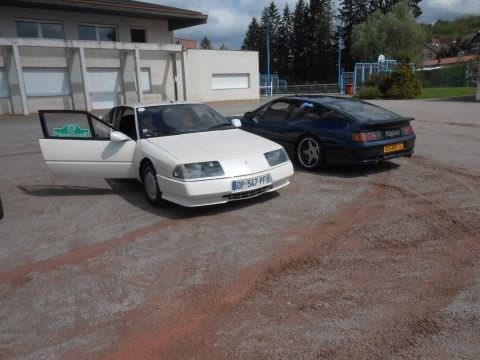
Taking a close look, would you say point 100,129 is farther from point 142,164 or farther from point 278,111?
point 278,111

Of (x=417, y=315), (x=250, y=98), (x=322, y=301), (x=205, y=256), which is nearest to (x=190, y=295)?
(x=205, y=256)

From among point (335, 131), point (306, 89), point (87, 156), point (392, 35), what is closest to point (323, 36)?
point (392, 35)

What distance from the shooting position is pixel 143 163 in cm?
600

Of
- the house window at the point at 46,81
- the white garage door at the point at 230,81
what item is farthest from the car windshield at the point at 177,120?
the white garage door at the point at 230,81

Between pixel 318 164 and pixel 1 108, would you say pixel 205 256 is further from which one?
pixel 1 108

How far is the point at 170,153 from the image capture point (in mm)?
5465

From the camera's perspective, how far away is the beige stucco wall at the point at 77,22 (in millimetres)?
22266

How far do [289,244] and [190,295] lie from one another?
1.34 metres

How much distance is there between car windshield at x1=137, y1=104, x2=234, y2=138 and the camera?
249 inches

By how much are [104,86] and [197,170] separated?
2240cm

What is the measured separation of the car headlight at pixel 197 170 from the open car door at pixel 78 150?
1.29 m

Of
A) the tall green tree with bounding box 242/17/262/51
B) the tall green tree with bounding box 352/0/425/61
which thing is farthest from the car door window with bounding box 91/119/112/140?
the tall green tree with bounding box 242/17/262/51

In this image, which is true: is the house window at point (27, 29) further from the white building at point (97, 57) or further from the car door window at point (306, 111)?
the car door window at point (306, 111)

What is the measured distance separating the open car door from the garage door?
19.9m
